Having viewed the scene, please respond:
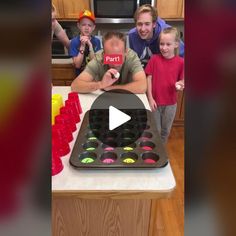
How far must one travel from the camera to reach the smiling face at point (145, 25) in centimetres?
97

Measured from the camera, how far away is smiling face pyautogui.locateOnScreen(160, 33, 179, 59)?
0.92 metres

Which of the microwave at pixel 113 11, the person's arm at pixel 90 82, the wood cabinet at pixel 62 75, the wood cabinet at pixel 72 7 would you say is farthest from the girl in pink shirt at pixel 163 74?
the wood cabinet at pixel 72 7

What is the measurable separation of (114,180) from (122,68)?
458 millimetres

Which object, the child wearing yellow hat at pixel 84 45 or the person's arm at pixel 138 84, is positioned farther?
the person's arm at pixel 138 84

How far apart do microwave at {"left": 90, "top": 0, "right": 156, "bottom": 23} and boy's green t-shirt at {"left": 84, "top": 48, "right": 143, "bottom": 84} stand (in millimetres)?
693

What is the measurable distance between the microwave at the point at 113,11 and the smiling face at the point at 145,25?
584mm

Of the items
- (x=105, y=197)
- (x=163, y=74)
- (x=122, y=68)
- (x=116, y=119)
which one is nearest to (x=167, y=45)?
(x=163, y=74)

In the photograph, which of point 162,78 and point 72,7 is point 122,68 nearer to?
point 162,78

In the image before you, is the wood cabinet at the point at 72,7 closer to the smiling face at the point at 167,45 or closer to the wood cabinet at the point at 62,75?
the wood cabinet at the point at 62,75

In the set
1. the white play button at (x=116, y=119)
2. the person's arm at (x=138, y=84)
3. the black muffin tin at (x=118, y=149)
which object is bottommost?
the black muffin tin at (x=118, y=149)

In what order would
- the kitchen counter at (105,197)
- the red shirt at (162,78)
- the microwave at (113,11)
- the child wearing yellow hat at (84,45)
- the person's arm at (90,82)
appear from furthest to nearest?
the microwave at (113,11)
the red shirt at (162,78)
the person's arm at (90,82)
the child wearing yellow hat at (84,45)
the kitchen counter at (105,197)

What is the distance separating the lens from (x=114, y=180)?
476 mm

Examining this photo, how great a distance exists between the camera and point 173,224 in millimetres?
1025
